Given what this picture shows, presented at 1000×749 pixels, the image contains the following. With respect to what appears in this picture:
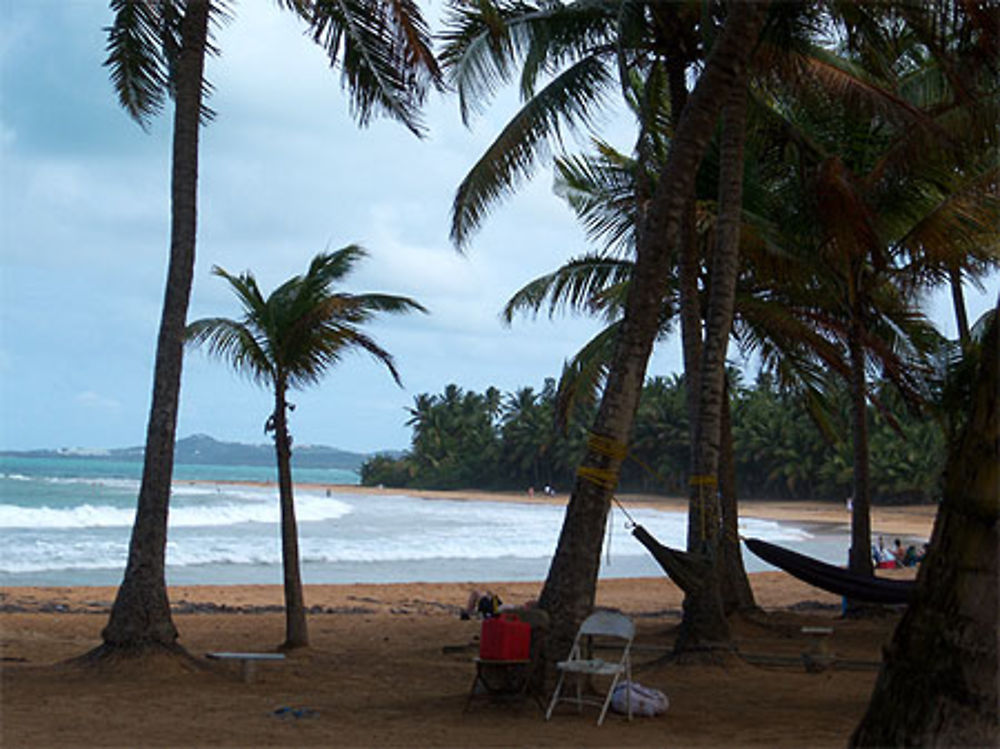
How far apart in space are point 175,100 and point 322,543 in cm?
2325

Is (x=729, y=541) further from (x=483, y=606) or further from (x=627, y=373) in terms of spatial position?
(x=627, y=373)

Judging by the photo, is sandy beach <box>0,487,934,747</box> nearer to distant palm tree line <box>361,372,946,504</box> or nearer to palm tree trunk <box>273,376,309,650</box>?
palm tree trunk <box>273,376,309,650</box>

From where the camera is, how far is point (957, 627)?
3.58 m

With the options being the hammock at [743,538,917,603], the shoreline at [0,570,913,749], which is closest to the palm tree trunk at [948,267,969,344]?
the shoreline at [0,570,913,749]

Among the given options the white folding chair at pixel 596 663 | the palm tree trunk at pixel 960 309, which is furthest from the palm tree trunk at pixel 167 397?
the palm tree trunk at pixel 960 309

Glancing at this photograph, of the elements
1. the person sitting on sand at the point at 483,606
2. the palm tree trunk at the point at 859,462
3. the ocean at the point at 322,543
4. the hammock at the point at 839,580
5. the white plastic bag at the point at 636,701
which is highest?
the palm tree trunk at the point at 859,462

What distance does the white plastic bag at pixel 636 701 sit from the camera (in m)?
6.81

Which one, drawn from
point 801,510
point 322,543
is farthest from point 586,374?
point 801,510

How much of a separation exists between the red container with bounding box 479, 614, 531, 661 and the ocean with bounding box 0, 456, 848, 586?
4659 mm

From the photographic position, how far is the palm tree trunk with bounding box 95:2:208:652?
841 centimetres

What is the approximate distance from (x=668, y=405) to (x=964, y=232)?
63212mm

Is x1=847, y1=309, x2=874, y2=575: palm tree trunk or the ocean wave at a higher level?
x1=847, y1=309, x2=874, y2=575: palm tree trunk

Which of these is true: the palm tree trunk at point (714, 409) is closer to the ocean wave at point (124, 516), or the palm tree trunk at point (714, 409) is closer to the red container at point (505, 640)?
the red container at point (505, 640)

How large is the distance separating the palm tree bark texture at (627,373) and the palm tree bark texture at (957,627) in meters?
3.29
